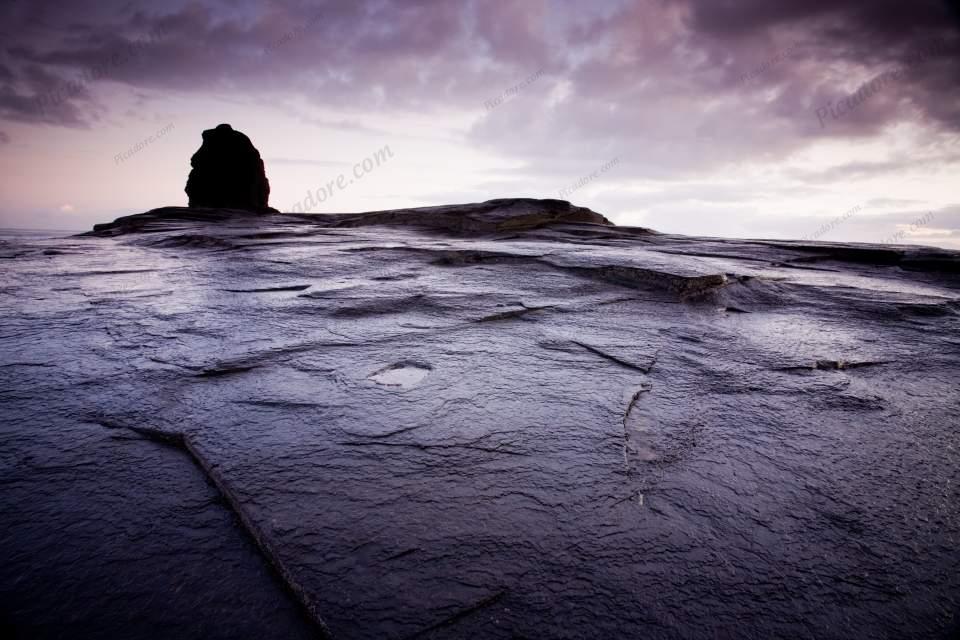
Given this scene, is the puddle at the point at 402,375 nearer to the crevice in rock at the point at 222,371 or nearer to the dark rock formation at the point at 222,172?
the crevice in rock at the point at 222,371

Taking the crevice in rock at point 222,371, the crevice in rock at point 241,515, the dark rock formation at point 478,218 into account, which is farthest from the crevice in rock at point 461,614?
the dark rock formation at point 478,218

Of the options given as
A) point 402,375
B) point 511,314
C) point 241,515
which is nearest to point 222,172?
point 511,314

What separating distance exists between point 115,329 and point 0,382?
90cm

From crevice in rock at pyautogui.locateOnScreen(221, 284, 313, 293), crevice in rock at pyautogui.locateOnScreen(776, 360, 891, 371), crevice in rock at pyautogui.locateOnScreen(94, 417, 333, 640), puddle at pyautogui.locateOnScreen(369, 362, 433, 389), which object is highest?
crevice in rock at pyautogui.locateOnScreen(221, 284, 313, 293)

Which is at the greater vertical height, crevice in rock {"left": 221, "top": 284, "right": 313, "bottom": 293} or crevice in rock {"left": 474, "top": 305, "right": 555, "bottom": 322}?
crevice in rock {"left": 221, "top": 284, "right": 313, "bottom": 293}

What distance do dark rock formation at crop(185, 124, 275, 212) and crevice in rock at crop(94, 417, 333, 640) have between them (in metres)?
28.8

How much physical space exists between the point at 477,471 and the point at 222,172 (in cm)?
3200

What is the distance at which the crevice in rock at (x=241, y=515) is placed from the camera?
3.30 ft

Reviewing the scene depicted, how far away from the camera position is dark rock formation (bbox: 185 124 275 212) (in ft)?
89.8

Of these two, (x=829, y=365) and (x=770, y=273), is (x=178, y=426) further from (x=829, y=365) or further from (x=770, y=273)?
(x=770, y=273)

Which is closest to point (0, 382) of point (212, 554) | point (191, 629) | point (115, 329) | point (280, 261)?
point (115, 329)

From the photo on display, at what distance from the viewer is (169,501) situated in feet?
4.41

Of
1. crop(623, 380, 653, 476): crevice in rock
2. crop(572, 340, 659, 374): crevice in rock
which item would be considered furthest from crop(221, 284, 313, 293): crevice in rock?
crop(623, 380, 653, 476): crevice in rock

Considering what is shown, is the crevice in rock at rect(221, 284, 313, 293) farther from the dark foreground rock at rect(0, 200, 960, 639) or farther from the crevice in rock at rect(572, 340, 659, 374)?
the crevice in rock at rect(572, 340, 659, 374)
